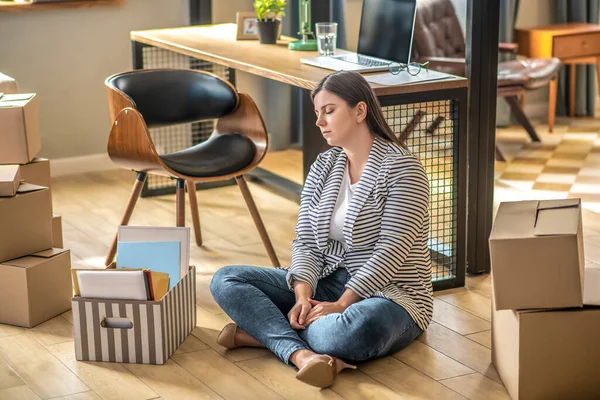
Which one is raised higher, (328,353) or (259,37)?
(259,37)

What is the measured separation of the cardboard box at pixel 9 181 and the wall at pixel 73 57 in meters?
1.86

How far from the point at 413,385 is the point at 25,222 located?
1.29 m

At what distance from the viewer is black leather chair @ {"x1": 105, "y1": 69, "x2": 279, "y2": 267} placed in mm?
3438

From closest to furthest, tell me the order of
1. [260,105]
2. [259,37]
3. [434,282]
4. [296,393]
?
[296,393] < [434,282] < [259,37] < [260,105]

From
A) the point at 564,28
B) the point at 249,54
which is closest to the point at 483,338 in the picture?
the point at 249,54

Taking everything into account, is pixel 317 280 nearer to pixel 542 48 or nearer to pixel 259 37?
pixel 259 37

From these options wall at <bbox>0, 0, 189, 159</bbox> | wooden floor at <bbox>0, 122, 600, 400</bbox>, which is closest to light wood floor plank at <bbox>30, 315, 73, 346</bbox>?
Result: wooden floor at <bbox>0, 122, 600, 400</bbox>

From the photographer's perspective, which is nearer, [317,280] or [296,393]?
[296,393]

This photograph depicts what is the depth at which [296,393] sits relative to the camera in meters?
2.55

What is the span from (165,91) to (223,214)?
71 centimetres

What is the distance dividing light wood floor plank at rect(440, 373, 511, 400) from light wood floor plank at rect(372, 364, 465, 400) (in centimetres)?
3

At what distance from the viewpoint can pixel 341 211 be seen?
2816 mm

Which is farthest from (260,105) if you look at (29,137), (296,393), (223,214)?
(296,393)

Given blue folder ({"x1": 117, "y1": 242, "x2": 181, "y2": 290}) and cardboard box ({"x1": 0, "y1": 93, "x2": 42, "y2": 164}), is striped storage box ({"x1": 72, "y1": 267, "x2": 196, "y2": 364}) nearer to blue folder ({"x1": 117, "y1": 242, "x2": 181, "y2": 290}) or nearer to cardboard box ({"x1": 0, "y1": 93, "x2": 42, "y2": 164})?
blue folder ({"x1": 117, "y1": 242, "x2": 181, "y2": 290})
